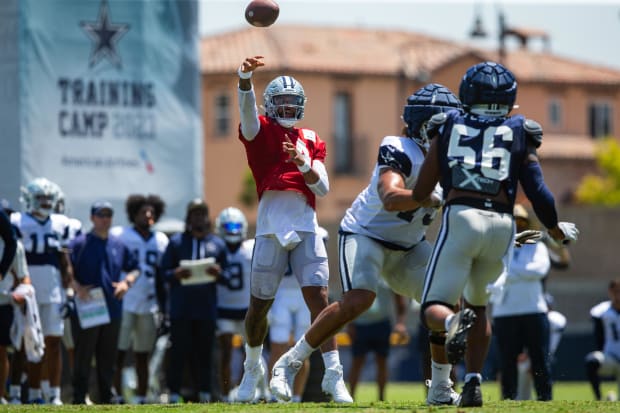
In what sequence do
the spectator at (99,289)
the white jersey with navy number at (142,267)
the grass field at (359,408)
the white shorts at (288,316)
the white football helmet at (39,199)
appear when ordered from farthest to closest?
the white jersey with navy number at (142,267), the white shorts at (288,316), the spectator at (99,289), the white football helmet at (39,199), the grass field at (359,408)

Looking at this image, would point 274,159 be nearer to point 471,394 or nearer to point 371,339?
point 471,394

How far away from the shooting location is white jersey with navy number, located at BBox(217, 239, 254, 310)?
45.7 ft

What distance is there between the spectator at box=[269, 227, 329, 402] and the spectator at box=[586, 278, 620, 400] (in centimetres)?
338

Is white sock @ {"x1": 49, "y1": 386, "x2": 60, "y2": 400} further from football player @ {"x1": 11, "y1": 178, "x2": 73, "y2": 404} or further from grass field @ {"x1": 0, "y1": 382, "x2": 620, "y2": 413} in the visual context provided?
grass field @ {"x1": 0, "y1": 382, "x2": 620, "y2": 413}

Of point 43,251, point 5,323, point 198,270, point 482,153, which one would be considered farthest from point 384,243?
point 198,270

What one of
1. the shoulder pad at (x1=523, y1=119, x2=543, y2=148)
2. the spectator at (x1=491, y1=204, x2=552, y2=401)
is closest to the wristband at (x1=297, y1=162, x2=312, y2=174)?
the shoulder pad at (x1=523, y1=119, x2=543, y2=148)

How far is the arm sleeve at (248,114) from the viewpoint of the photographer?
8.59 metres

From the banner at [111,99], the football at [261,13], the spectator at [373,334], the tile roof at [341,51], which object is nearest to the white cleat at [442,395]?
the football at [261,13]

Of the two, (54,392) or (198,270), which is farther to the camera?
(198,270)

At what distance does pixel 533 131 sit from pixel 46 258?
5.97 metres

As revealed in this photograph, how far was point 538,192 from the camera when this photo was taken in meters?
7.59

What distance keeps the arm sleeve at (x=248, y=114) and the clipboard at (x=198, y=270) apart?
15.3 feet

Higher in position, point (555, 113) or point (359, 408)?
point (555, 113)

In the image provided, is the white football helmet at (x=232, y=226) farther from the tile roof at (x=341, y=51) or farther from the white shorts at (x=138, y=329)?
the tile roof at (x=341, y=51)
